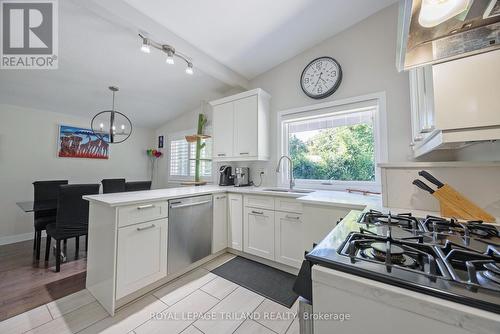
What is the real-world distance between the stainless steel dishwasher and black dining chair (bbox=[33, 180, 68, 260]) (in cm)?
182

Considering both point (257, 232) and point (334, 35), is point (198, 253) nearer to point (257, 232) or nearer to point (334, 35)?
point (257, 232)

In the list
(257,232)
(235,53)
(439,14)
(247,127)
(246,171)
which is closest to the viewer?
(439,14)

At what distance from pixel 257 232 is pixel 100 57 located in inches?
111

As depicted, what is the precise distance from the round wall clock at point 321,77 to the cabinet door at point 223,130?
110cm

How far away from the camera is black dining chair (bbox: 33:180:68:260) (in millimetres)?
2347

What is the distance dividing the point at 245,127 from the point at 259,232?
1.43 metres

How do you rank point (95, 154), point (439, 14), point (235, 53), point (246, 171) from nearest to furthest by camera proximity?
1. point (439, 14)
2. point (235, 53)
3. point (246, 171)
4. point (95, 154)

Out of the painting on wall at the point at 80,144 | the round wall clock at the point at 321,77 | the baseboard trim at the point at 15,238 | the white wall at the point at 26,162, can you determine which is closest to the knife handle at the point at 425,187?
the round wall clock at the point at 321,77

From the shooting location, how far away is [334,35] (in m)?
2.34

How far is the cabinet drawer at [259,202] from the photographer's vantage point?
2.16 meters

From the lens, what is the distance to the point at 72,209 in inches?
83.0

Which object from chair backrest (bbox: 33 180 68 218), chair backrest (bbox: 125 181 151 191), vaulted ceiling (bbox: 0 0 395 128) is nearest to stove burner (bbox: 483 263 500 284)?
vaulted ceiling (bbox: 0 0 395 128)

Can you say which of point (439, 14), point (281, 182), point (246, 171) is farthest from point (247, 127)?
point (439, 14)

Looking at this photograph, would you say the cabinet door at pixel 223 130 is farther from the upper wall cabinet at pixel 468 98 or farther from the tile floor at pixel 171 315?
the upper wall cabinet at pixel 468 98
